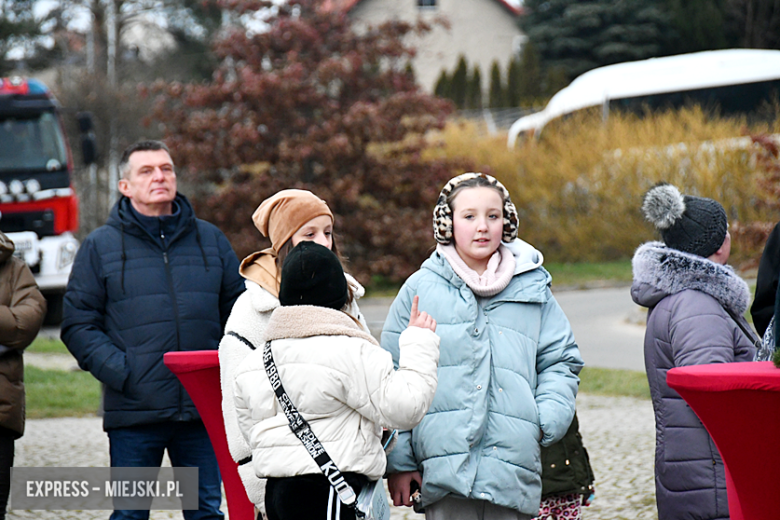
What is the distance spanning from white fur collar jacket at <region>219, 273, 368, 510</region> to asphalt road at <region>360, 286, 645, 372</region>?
25.2ft

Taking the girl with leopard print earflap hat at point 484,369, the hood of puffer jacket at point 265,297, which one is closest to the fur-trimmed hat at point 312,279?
the hood of puffer jacket at point 265,297

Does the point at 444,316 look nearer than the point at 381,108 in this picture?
Yes

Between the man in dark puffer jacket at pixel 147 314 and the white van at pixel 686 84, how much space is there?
18.5 meters

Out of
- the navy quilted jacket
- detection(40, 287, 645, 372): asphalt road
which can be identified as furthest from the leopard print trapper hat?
detection(40, 287, 645, 372): asphalt road

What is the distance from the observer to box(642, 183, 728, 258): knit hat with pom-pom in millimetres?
3523

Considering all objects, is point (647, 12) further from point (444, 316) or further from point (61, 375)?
point (444, 316)

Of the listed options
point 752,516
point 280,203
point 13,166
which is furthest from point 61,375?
point 752,516

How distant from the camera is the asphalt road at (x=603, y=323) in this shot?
10898 millimetres

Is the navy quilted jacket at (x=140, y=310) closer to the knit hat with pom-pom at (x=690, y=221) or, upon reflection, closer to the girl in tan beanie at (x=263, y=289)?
the girl in tan beanie at (x=263, y=289)

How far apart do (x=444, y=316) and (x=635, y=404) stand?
5.98 metres

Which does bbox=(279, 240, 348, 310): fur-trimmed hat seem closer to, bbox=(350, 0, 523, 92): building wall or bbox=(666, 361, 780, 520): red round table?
bbox=(666, 361, 780, 520): red round table

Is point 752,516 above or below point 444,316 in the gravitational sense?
below

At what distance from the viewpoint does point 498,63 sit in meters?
41.6

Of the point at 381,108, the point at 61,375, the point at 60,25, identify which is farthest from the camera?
the point at 60,25
